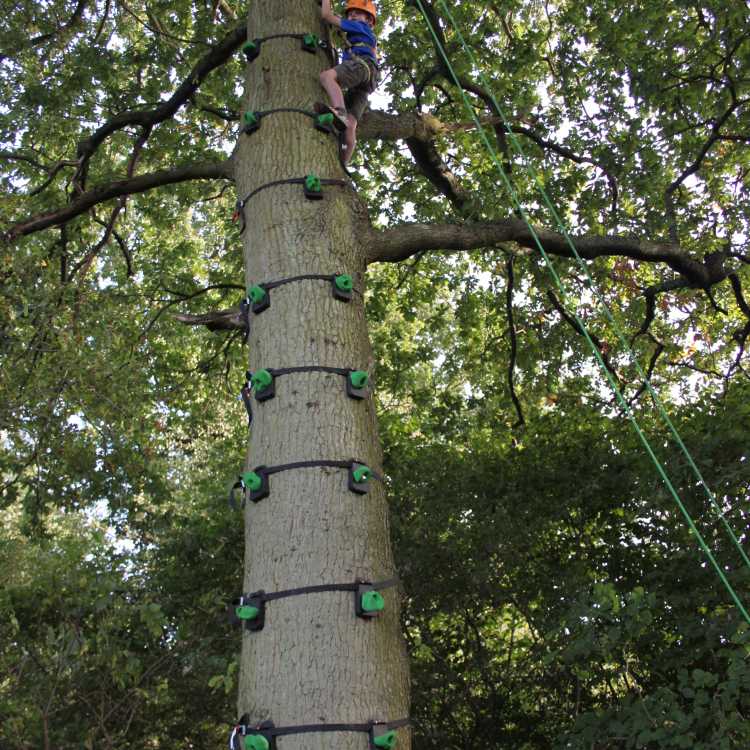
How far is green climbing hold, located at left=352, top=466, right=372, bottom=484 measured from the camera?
2826 mm

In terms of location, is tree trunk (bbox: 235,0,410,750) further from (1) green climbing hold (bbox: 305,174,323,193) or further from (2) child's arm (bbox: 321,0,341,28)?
(2) child's arm (bbox: 321,0,341,28)

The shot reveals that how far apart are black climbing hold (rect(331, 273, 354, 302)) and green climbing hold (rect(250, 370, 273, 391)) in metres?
0.49

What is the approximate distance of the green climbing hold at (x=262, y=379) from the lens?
3.00m

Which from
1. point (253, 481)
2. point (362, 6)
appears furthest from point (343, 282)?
point (362, 6)

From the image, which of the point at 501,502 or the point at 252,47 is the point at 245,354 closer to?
the point at 501,502

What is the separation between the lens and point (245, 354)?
9930mm

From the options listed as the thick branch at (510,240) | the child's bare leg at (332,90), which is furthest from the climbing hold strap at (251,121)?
the thick branch at (510,240)

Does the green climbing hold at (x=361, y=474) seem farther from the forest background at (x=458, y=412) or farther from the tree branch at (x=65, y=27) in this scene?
the tree branch at (x=65, y=27)

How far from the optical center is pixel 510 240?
4879mm

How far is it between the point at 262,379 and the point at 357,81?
2157 mm

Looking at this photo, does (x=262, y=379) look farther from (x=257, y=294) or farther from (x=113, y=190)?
(x=113, y=190)

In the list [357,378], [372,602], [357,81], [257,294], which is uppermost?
[357,81]

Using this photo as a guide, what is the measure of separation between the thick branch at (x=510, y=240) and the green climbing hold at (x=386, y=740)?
220cm

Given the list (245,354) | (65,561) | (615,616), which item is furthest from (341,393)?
(245,354)
